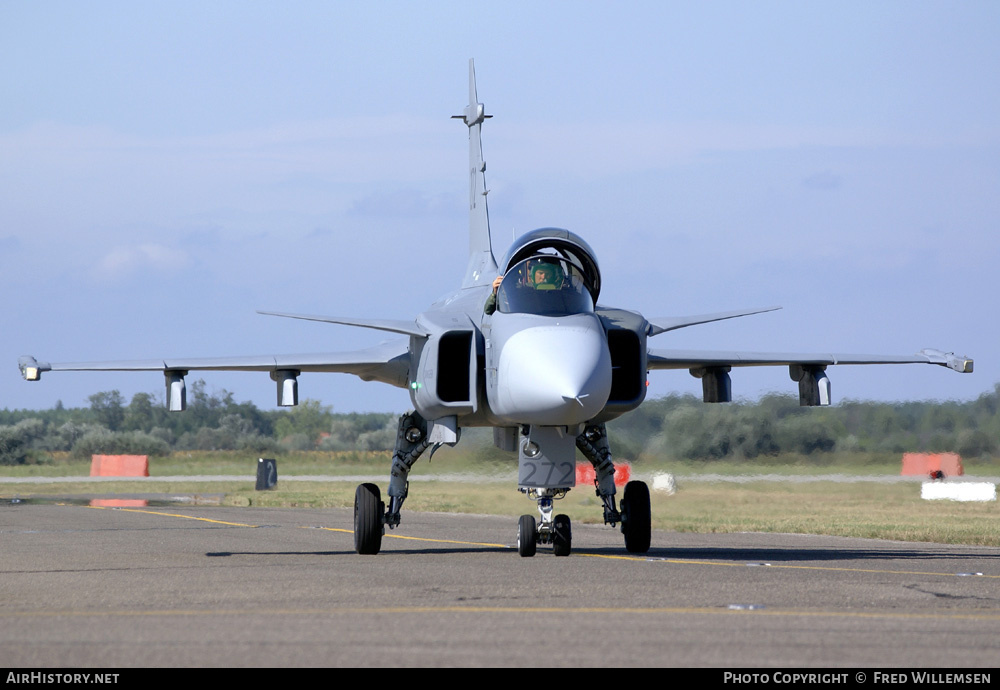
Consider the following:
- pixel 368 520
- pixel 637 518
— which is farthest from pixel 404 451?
pixel 637 518

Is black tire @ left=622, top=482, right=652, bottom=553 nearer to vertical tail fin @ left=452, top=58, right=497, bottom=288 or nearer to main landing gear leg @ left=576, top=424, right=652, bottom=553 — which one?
main landing gear leg @ left=576, top=424, right=652, bottom=553

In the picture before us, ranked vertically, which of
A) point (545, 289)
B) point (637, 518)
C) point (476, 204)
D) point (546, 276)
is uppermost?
point (476, 204)

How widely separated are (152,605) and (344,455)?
34606mm

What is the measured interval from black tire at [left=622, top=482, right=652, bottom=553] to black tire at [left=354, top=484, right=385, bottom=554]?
3035 mm

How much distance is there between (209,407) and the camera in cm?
4912

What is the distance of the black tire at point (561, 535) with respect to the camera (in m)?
15.2

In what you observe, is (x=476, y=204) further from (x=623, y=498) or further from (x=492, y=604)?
(x=492, y=604)

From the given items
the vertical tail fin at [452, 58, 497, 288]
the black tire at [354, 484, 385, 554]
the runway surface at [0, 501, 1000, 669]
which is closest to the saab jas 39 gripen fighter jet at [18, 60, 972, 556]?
the black tire at [354, 484, 385, 554]

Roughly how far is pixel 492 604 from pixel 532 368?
3.75 meters

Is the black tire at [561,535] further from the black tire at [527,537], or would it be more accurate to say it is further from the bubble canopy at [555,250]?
the bubble canopy at [555,250]

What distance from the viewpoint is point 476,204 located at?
2188 cm

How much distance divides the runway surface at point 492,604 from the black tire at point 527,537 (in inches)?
9.3
